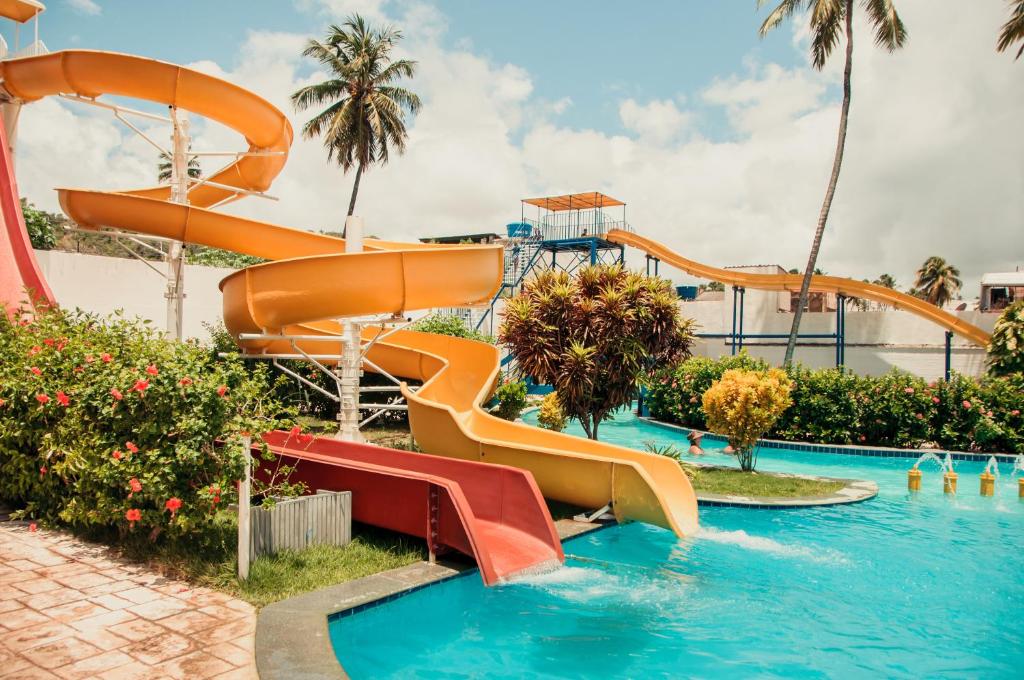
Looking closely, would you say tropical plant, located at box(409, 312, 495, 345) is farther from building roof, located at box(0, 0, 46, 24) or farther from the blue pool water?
the blue pool water

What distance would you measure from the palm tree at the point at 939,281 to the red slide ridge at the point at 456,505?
4718cm

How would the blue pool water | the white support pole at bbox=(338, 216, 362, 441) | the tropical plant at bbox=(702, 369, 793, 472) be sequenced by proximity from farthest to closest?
1. the tropical plant at bbox=(702, 369, 793, 472)
2. the white support pole at bbox=(338, 216, 362, 441)
3. the blue pool water

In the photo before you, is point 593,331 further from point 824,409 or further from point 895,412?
point 895,412

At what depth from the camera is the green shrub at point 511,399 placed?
15.5 m

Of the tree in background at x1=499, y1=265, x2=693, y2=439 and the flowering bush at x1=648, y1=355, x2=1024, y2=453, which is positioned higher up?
the tree in background at x1=499, y1=265, x2=693, y2=439

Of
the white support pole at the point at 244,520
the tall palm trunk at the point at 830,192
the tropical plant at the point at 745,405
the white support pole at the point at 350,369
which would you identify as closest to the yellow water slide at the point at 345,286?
the white support pole at the point at 350,369

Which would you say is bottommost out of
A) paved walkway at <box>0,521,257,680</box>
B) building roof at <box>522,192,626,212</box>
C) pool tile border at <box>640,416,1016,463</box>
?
pool tile border at <box>640,416,1016,463</box>

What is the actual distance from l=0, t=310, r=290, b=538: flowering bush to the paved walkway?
1.61ft

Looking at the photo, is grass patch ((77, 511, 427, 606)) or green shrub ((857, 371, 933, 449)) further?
green shrub ((857, 371, 933, 449))

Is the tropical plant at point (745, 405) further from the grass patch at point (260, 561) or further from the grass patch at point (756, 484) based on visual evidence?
the grass patch at point (260, 561)

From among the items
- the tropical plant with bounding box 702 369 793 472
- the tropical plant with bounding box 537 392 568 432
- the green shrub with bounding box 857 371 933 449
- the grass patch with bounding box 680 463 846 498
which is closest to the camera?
the grass patch with bounding box 680 463 846 498

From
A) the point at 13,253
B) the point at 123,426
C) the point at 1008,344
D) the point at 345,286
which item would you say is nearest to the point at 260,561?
the point at 123,426

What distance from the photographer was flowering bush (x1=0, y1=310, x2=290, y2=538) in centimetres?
→ 581

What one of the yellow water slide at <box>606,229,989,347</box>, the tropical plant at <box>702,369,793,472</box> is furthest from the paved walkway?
the yellow water slide at <box>606,229,989,347</box>
